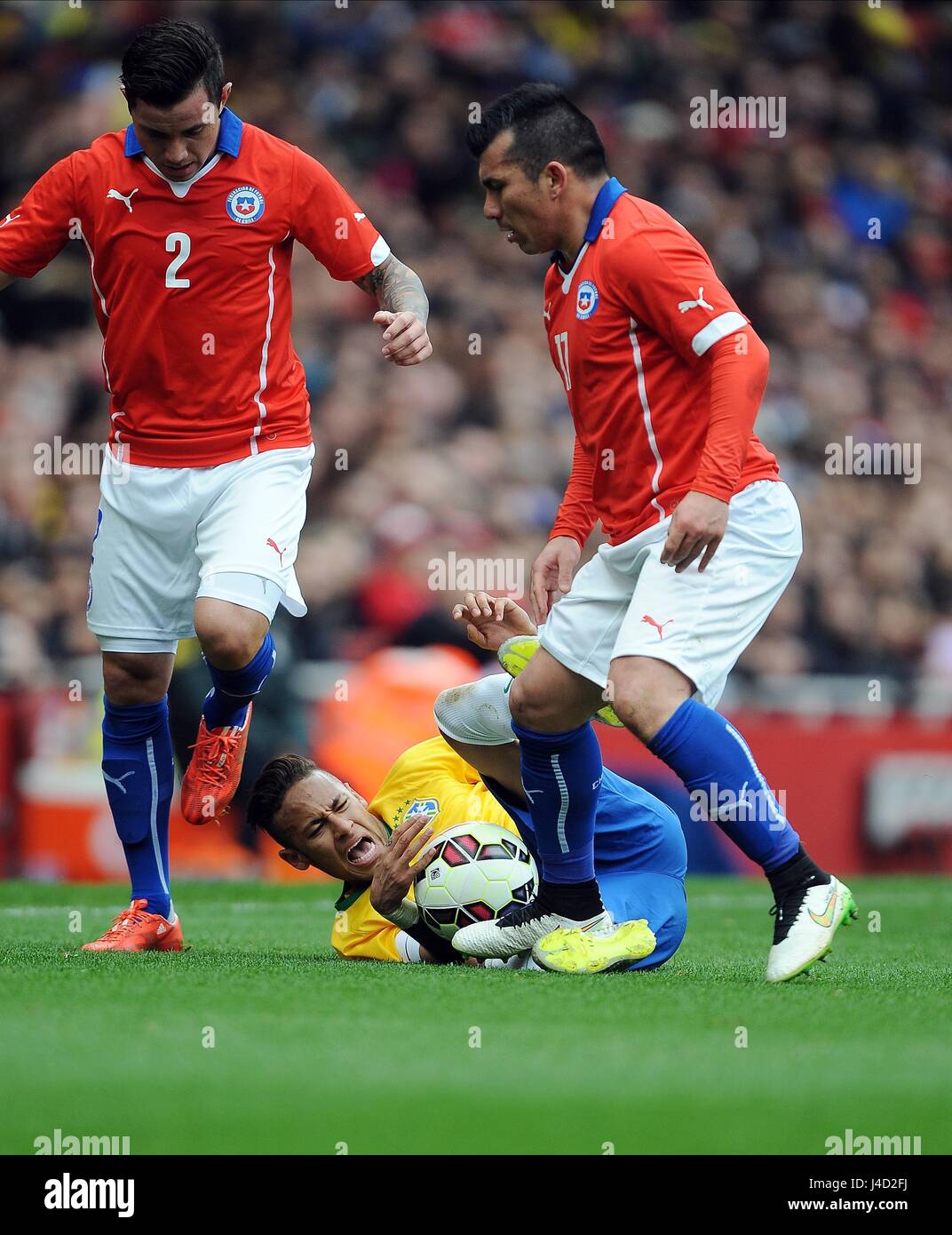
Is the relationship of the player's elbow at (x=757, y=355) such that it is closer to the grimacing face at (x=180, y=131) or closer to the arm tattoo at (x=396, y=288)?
the arm tattoo at (x=396, y=288)

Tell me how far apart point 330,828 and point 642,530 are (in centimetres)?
119

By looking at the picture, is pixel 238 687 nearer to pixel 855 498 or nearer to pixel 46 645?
pixel 46 645

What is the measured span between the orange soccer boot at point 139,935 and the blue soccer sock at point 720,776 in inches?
60.0

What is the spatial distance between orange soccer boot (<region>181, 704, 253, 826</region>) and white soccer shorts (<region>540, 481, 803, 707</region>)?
1.01 meters

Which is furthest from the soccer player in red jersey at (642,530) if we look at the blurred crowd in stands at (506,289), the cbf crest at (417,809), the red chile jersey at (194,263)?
the blurred crowd in stands at (506,289)

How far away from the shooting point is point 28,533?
29.3 feet

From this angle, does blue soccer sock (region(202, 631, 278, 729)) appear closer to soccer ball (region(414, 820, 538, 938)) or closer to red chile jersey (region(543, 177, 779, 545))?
soccer ball (region(414, 820, 538, 938))

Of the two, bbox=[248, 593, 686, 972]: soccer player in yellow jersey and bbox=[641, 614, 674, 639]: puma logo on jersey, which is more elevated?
bbox=[641, 614, 674, 639]: puma logo on jersey

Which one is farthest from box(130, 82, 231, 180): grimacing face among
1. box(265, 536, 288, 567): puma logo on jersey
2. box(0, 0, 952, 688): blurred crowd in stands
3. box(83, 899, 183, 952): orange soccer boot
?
box(0, 0, 952, 688): blurred crowd in stands

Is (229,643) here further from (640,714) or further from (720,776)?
(720,776)

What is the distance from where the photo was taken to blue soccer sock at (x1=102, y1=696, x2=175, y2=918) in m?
4.59

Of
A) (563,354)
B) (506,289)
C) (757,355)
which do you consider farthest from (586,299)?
(506,289)

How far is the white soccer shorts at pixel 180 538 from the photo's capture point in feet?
14.3

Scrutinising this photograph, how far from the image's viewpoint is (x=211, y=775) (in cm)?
453
